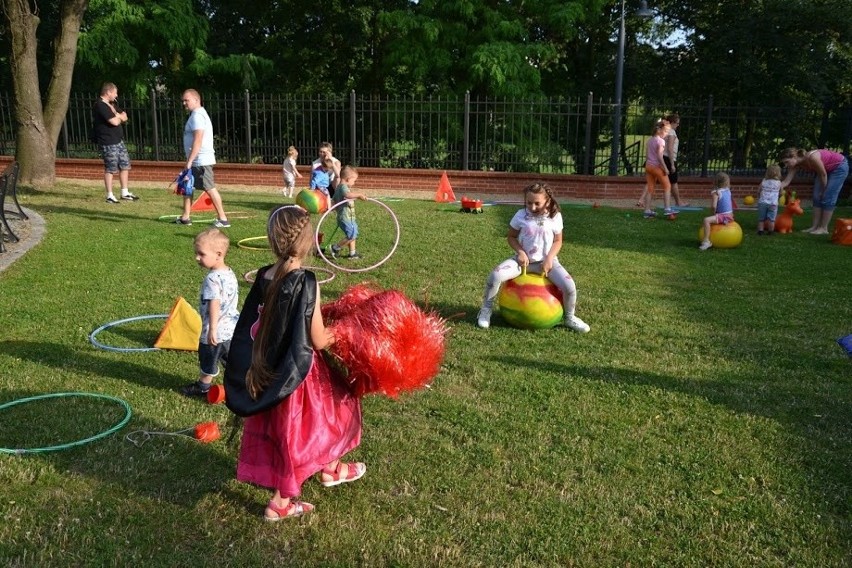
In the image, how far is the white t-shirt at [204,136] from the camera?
37.1ft

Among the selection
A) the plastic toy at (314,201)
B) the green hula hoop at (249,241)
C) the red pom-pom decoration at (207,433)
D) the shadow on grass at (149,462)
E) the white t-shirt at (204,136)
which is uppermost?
the white t-shirt at (204,136)

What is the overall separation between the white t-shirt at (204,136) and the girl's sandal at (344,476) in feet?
27.6

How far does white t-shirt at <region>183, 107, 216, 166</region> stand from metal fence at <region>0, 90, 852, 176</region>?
8892mm

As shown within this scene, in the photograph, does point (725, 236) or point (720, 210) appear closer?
point (725, 236)

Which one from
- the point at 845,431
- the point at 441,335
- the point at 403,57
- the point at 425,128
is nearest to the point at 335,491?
the point at 441,335

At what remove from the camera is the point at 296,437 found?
3631mm

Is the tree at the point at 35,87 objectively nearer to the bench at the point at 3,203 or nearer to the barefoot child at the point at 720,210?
the bench at the point at 3,203

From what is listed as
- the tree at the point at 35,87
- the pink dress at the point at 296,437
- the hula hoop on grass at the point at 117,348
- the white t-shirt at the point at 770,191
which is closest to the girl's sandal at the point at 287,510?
the pink dress at the point at 296,437

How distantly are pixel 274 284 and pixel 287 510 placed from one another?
45.4 inches

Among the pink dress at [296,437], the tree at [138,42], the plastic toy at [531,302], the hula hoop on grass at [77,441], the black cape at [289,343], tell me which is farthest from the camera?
the tree at [138,42]

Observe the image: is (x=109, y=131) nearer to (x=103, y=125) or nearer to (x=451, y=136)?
(x=103, y=125)

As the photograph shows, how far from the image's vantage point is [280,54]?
94.8ft

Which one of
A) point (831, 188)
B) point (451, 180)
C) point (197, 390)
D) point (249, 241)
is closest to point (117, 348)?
point (197, 390)

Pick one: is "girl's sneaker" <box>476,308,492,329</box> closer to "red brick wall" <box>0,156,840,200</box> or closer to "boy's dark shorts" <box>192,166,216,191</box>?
"boy's dark shorts" <box>192,166,216,191</box>
